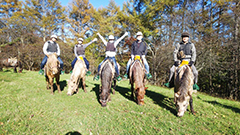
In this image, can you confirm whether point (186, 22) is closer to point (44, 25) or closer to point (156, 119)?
point (156, 119)

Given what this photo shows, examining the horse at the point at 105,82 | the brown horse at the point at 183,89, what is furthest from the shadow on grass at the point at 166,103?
the horse at the point at 105,82

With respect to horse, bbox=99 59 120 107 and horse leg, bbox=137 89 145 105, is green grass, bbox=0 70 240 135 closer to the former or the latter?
horse leg, bbox=137 89 145 105

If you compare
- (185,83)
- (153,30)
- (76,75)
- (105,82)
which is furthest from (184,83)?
(153,30)

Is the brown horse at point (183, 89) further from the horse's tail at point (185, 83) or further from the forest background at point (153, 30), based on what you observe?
the forest background at point (153, 30)

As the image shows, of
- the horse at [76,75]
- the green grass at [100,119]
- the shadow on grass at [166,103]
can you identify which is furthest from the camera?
the horse at [76,75]

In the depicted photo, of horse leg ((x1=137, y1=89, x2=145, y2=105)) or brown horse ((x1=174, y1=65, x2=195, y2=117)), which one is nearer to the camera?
brown horse ((x1=174, y1=65, x2=195, y2=117))

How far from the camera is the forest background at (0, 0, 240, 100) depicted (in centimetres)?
1426

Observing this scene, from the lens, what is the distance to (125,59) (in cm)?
2270

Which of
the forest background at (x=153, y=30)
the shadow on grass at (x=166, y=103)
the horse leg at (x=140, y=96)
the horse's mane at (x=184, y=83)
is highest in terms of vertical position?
the forest background at (x=153, y=30)

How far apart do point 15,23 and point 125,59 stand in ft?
70.3

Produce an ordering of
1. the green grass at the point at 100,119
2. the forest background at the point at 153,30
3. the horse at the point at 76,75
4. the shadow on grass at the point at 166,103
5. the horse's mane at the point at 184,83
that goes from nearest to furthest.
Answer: the green grass at the point at 100,119 < the horse's mane at the point at 184,83 < the shadow on grass at the point at 166,103 < the horse at the point at 76,75 < the forest background at the point at 153,30

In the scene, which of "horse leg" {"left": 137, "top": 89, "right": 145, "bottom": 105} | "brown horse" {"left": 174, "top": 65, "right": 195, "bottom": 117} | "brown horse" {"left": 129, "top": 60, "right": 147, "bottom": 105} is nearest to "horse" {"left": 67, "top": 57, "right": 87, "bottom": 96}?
"brown horse" {"left": 129, "top": 60, "right": 147, "bottom": 105}

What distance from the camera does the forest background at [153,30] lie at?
1426cm

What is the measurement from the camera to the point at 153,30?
20.6 meters
